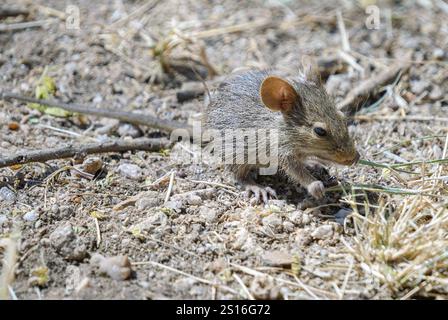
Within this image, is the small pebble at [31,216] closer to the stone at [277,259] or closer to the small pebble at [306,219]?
the stone at [277,259]

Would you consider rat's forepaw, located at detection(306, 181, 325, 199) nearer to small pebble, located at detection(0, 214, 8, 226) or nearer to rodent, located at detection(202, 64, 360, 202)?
rodent, located at detection(202, 64, 360, 202)

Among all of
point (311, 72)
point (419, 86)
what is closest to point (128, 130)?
point (311, 72)

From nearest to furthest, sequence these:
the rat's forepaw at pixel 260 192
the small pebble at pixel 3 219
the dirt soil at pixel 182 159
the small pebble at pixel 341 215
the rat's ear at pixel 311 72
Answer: the dirt soil at pixel 182 159, the small pebble at pixel 3 219, the small pebble at pixel 341 215, the rat's forepaw at pixel 260 192, the rat's ear at pixel 311 72

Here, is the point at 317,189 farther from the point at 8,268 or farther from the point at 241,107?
the point at 8,268

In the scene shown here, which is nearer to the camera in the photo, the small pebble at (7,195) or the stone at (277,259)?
the stone at (277,259)

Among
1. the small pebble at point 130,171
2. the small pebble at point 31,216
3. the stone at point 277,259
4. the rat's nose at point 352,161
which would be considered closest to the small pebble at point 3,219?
the small pebble at point 31,216
